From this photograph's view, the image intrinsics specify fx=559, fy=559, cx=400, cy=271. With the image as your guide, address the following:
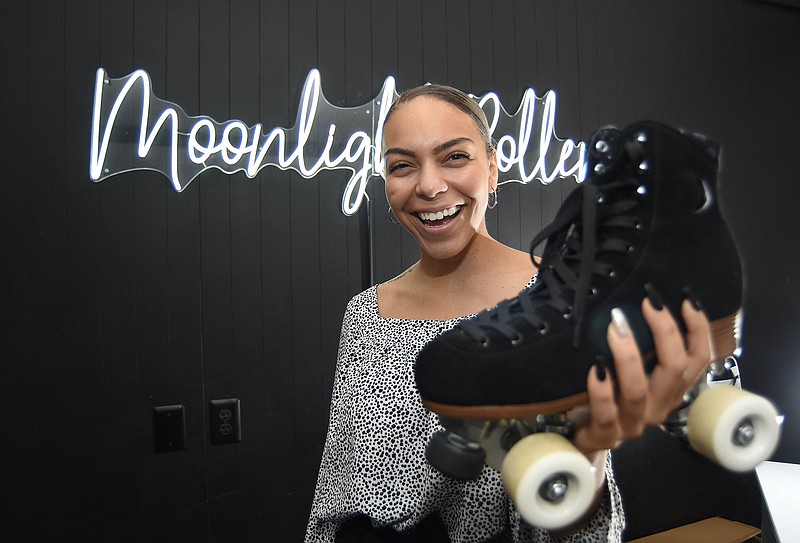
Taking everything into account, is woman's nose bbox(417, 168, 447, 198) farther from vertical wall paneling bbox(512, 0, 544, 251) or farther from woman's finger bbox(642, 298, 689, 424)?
vertical wall paneling bbox(512, 0, 544, 251)

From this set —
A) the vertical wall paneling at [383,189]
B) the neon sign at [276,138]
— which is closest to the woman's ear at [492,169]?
the neon sign at [276,138]

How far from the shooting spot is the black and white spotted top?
792mm

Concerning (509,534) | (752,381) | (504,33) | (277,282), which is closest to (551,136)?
(504,33)

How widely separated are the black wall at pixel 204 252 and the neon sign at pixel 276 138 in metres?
0.05

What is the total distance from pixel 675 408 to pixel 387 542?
0.55m

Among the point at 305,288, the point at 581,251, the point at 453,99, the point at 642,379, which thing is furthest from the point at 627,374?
the point at 305,288

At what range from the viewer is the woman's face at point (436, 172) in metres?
0.76

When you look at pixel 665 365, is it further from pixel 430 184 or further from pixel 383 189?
pixel 383 189

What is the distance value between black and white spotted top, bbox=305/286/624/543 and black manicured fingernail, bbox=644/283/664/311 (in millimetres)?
351

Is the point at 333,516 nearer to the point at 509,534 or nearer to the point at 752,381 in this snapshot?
the point at 509,534

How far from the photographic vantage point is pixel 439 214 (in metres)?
0.77

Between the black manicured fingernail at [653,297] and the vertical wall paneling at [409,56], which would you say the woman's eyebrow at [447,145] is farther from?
the vertical wall paneling at [409,56]

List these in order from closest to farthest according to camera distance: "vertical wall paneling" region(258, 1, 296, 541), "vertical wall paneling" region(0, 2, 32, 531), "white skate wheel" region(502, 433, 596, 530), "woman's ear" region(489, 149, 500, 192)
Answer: "white skate wheel" region(502, 433, 596, 530) < "woman's ear" region(489, 149, 500, 192) < "vertical wall paneling" region(0, 2, 32, 531) < "vertical wall paneling" region(258, 1, 296, 541)

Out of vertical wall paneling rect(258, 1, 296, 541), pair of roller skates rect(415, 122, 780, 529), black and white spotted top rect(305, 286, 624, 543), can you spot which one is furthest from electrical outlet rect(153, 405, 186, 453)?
pair of roller skates rect(415, 122, 780, 529)
